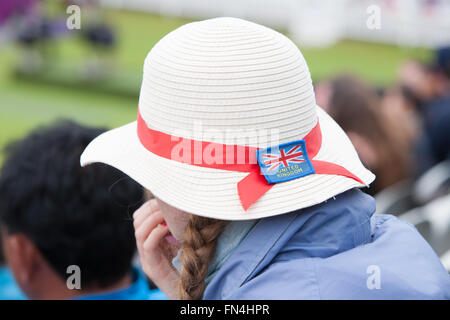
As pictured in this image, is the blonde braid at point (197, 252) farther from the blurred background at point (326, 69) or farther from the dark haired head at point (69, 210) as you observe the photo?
the blurred background at point (326, 69)

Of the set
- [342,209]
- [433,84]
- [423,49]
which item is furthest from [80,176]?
[423,49]

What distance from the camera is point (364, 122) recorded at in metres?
3.75

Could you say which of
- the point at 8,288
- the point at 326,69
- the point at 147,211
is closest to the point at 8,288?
the point at 8,288

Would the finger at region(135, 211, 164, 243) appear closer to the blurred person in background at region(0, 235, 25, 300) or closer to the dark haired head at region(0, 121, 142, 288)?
the dark haired head at region(0, 121, 142, 288)

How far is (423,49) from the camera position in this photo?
12273 mm

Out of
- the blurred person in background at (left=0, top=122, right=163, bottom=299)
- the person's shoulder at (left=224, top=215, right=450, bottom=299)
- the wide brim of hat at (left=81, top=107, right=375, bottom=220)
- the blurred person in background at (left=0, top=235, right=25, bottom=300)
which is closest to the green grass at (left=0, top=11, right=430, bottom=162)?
the blurred person in background at (left=0, top=235, right=25, bottom=300)

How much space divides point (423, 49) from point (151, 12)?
5.71 metres

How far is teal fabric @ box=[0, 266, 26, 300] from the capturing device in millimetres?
2283

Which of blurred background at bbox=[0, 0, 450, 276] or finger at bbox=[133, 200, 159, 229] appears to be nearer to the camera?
finger at bbox=[133, 200, 159, 229]

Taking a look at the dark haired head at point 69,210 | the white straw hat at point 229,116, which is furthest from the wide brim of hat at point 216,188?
the dark haired head at point 69,210

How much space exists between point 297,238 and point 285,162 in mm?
166

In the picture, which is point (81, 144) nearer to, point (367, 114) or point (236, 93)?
point (236, 93)

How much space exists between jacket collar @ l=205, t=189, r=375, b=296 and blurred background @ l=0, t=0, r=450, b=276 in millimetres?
2005

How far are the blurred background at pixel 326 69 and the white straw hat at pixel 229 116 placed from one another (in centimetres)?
204
